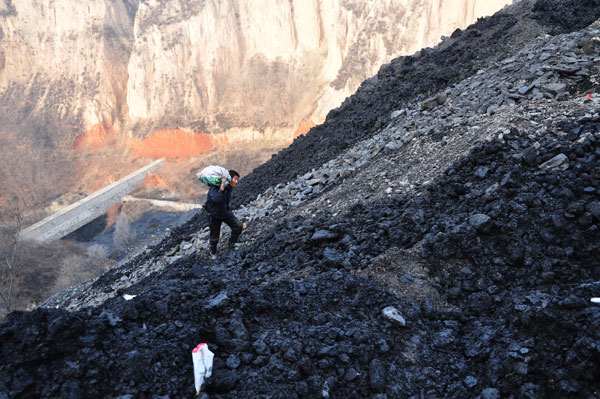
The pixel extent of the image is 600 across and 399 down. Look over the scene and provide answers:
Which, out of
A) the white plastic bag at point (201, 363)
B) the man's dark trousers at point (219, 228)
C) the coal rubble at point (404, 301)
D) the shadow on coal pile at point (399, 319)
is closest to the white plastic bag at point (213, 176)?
the man's dark trousers at point (219, 228)

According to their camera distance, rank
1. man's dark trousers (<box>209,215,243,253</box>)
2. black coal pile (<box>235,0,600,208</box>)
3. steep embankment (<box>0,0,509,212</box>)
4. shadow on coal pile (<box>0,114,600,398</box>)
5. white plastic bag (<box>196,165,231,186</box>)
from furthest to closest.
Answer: steep embankment (<box>0,0,509,212</box>) → black coal pile (<box>235,0,600,208</box>) → man's dark trousers (<box>209,215,243,253</box>) → white plastic bag (<box>196,165,231,186</box>) → shadow on coal pile (<box>0,114,600,398</box>)

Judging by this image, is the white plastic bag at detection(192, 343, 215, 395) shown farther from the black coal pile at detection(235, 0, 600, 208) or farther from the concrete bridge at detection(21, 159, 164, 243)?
the concrete bridge at detection(21, 159, 164, 243)

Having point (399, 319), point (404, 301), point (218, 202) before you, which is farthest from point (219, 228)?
point (399, 319)

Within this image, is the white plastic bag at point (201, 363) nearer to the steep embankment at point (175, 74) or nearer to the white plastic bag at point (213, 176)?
the white plastic bag at point (213, 176)

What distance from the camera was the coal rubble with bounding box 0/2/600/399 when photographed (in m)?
2.25

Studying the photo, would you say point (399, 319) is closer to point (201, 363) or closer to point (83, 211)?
point (201, 363)

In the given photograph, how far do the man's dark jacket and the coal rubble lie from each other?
622 millimetres

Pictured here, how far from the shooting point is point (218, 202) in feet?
18.0

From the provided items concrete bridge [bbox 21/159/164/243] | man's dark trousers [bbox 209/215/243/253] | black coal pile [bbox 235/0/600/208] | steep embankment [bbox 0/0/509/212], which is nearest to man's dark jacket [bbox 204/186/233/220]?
man's dark trousers [bbox 209/215/243/253]

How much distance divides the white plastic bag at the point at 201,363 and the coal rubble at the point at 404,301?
44mm

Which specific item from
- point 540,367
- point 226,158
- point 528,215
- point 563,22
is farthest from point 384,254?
point 226,158

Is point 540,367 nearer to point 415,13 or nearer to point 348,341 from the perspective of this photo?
point 348,341

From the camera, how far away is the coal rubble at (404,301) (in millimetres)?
2250

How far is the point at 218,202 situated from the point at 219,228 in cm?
58
